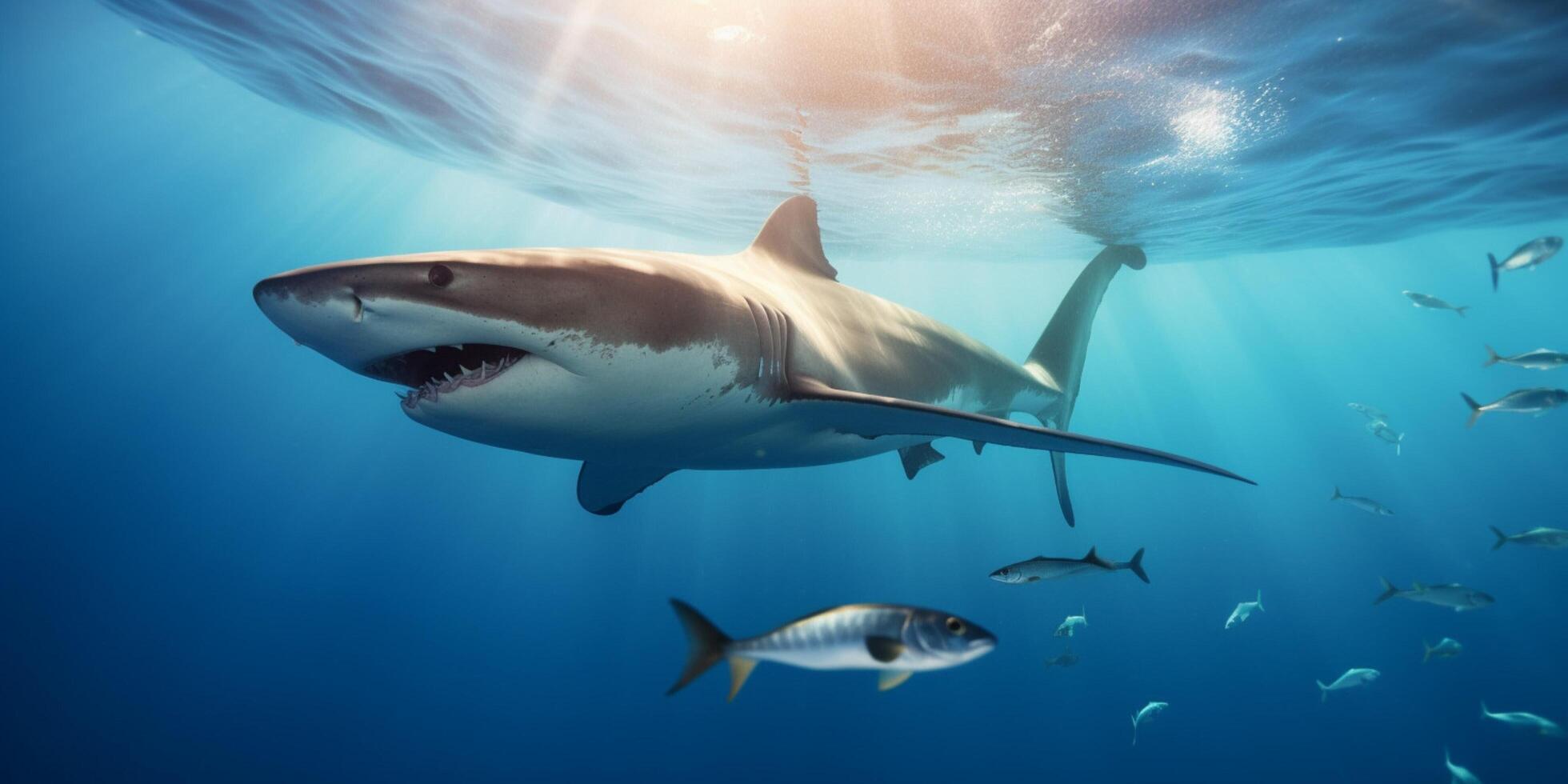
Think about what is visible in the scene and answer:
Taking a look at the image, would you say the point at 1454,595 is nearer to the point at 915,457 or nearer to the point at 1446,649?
the point at 1446,649

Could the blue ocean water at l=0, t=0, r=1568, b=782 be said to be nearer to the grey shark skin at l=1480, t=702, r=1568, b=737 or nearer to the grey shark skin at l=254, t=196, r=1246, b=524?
the grey shark skin at l=254, t=196, r=1246, b=524

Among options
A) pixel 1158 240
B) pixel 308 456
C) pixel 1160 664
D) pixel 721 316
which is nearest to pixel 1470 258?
pixel 1158 240

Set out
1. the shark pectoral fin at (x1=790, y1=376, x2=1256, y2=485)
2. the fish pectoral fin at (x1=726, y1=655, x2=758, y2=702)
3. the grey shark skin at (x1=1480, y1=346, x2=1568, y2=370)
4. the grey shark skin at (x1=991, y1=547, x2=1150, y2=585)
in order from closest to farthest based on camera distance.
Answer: the fish pectoral fin at (x1=726, y1=655, x2=758, y2=702)
the shark pectoral fin at (x1=790, y1=376, x2=1256, y2=485)
the grey shark skin at (x1=991, y1=547, x2=1150, y2=585)
the grey shark skin at (x1=1480, y1=346, x2=1568, y2=370)

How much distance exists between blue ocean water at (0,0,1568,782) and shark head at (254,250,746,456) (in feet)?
23.9

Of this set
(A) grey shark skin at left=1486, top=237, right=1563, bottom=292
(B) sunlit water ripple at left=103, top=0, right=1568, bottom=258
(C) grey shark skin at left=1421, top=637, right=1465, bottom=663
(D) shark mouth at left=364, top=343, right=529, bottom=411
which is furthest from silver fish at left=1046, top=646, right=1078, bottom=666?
(D) shark mouth at left=364, top=343, right=529, bottom=411

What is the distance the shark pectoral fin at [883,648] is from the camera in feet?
5.45

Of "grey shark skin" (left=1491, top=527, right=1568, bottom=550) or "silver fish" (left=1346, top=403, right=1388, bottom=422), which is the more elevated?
"silver fish" (left=1346, top=403, right=1388, bottom=422)

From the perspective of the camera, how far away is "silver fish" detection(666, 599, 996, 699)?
1701 mm

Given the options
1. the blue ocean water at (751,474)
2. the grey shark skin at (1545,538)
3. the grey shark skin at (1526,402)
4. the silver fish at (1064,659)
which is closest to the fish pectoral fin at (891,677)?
the blue ocean water at (751,474)

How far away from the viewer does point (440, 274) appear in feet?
5.93

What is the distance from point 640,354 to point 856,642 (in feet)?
4.06

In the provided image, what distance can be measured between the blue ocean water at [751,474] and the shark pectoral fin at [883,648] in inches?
322

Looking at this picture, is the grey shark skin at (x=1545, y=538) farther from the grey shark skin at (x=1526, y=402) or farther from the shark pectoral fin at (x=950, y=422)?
the shark pectoral fin at (x=950, y=422)

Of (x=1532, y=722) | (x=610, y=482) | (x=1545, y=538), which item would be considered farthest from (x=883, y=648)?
(x=1532, y=722)
